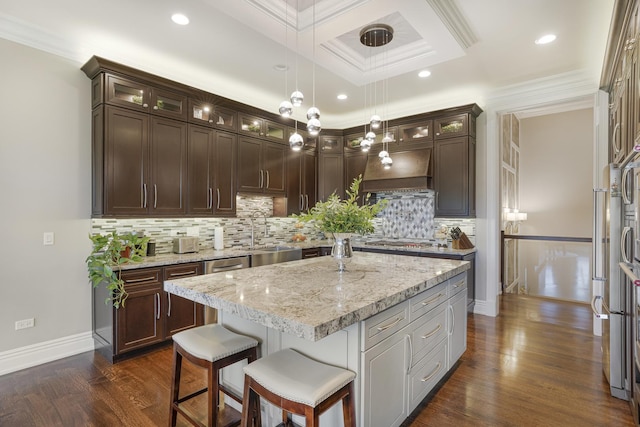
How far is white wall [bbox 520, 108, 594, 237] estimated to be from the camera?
715 centimetres

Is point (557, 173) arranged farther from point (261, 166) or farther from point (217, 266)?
point (217, 266)

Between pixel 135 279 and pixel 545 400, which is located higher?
pixel 135 279

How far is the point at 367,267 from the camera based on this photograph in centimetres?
278

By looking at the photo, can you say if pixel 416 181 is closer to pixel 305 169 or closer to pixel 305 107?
pixel 305 169

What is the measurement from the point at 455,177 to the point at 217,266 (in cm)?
339

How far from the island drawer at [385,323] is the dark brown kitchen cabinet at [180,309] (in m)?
2.39

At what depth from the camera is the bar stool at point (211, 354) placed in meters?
1.82

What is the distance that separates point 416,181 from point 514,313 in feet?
7.59

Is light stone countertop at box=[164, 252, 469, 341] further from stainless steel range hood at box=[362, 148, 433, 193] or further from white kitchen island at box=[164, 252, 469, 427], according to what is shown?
stainless steel range hood at box=[362, 148, 433, 193]

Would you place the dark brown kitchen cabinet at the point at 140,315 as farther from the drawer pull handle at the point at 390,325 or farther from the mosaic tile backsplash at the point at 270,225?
the drawer pull handle at the point at 390,325

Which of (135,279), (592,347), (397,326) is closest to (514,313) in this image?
(592,347)

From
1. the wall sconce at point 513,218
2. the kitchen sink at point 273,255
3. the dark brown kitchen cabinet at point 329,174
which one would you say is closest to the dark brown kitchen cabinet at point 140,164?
the kitchen sink at point 273,255

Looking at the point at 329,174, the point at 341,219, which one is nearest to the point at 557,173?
the point at 329,174

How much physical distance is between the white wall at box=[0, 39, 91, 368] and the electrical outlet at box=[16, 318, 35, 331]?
4 centimetres
